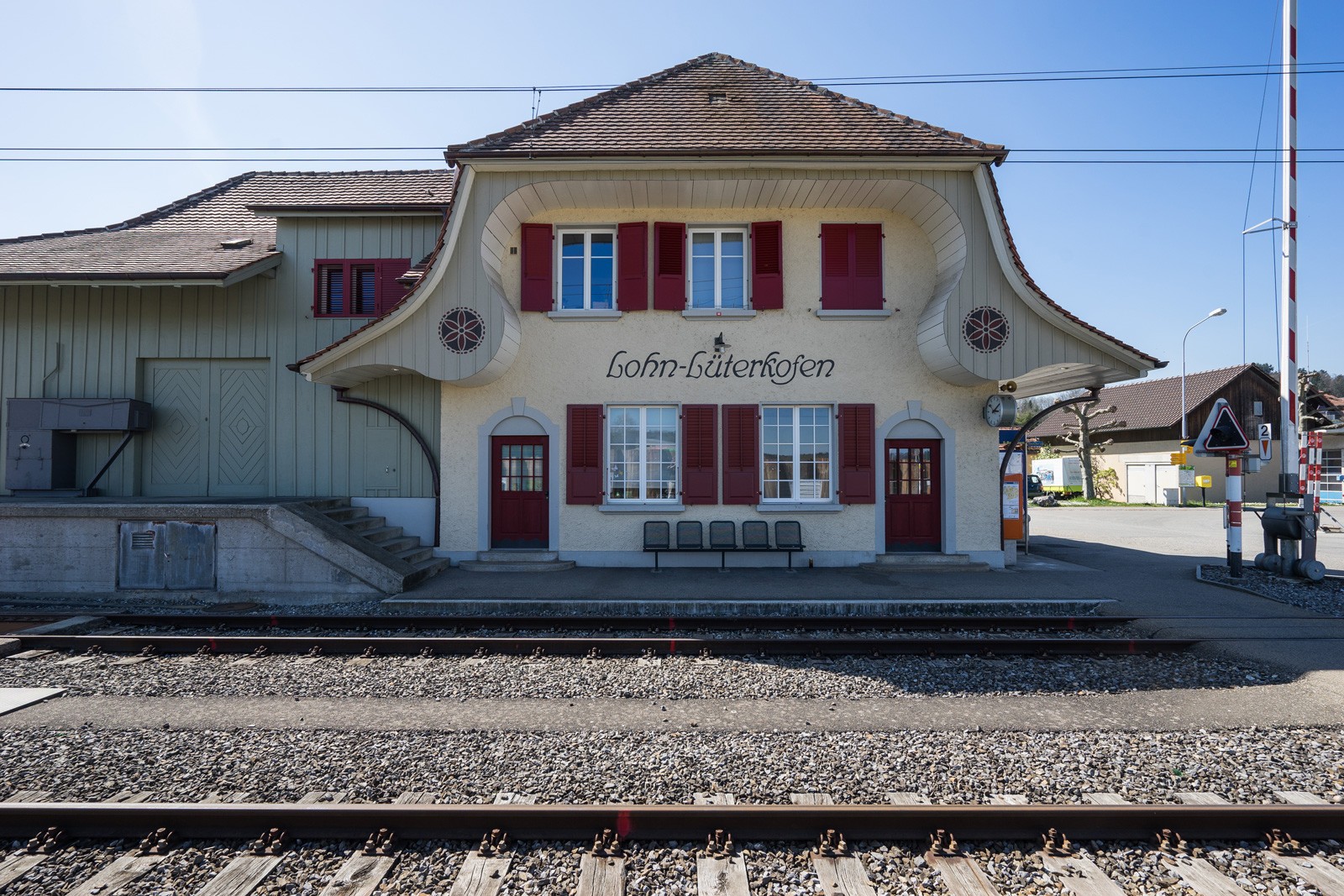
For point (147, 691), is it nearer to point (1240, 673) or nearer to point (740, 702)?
point (740, 702)

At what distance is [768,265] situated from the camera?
36.1ft

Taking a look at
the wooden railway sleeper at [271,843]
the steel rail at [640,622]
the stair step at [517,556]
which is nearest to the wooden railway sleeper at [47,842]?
the wooden railway sleeper at [271,843]

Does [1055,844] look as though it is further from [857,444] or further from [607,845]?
[857,444]

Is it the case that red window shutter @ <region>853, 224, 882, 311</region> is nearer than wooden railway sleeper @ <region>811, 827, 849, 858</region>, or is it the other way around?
wooden railway sleeper @ <region>811, 827, 849, 858</region>

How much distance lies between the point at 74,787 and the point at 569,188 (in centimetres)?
938

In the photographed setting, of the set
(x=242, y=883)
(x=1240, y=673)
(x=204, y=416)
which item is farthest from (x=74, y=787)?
(x=204, y=416)

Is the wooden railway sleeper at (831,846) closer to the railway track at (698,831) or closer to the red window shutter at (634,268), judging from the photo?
the railway track at (698,831)

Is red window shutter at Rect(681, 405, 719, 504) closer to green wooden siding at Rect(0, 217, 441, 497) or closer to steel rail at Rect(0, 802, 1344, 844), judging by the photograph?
green wooden siding at Rect(0, 217, 441, 497)

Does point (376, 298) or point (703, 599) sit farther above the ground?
point (376, 298)

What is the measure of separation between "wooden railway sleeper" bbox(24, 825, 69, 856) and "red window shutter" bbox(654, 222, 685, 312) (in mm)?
9426

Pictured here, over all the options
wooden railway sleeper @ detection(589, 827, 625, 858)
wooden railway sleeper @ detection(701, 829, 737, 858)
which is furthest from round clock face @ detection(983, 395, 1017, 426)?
wooden railway sleeper @ detection(589, 827, 625, 858)

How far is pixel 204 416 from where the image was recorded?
11.8m

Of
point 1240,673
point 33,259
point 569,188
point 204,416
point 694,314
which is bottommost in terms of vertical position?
point 1240,673

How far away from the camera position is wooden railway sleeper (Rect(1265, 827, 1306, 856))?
3189 mm
